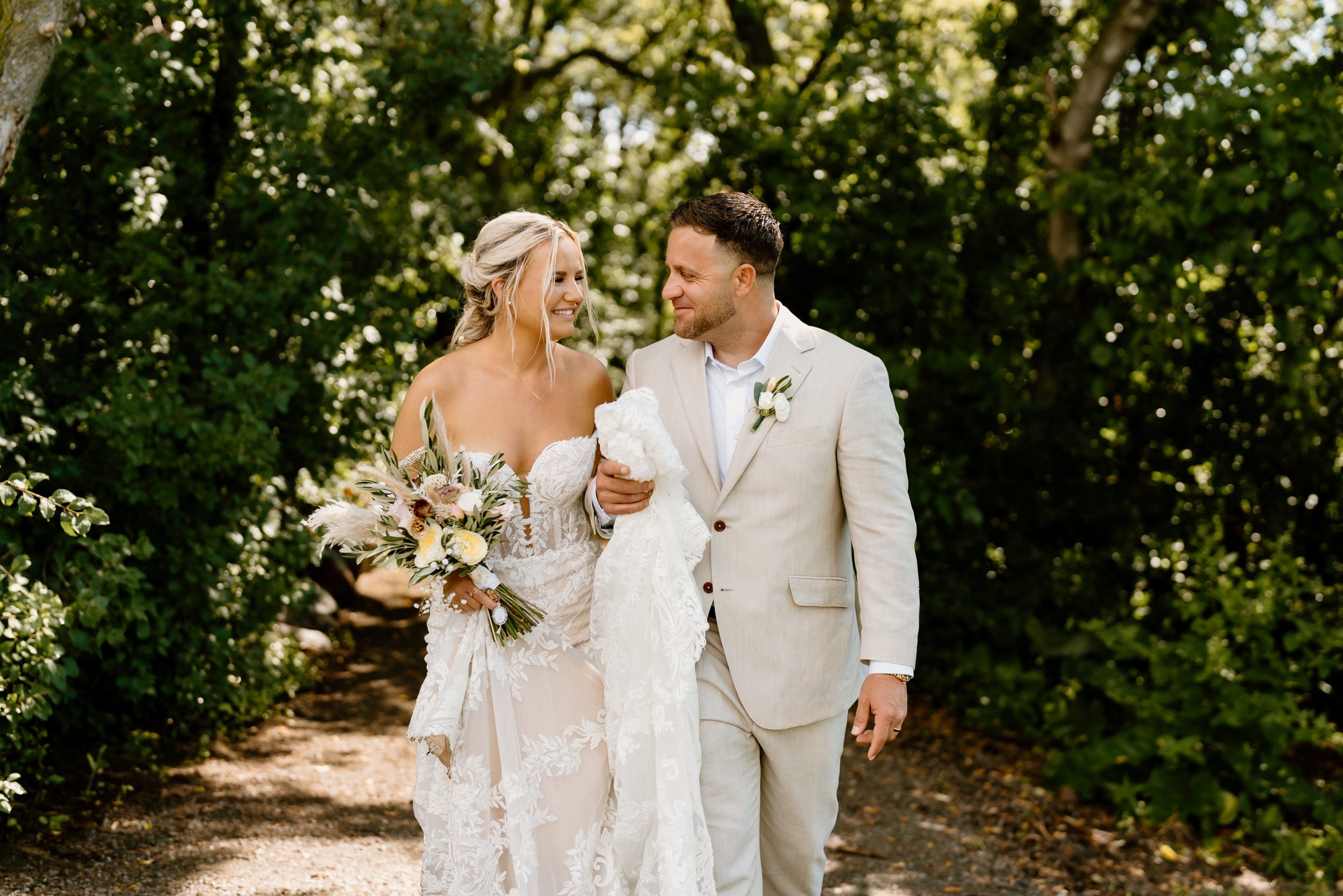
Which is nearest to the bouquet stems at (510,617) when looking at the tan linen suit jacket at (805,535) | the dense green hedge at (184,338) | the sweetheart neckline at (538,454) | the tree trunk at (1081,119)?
the sweetheart neckline at (538,454)

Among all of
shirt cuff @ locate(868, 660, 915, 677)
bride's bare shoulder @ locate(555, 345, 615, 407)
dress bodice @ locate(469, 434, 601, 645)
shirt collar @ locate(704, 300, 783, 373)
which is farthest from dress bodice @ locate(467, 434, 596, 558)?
shirt cuff @ locate(868, 660, 915, 677)

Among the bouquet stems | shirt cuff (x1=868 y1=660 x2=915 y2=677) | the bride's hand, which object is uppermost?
the bride's hand

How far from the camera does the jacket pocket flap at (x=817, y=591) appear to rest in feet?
10.6

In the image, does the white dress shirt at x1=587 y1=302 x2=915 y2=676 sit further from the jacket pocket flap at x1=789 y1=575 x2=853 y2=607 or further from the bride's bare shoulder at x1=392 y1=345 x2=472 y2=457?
the bride's bare shoulder at x1=392 y1=345 x2=472 y2=457

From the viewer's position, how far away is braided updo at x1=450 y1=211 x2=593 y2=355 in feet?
11.4

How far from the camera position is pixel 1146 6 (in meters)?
6.59

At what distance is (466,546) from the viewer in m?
2.98

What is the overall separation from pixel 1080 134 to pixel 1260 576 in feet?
9.15

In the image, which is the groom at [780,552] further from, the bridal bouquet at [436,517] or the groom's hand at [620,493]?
the bridal bouquet at [436,517]

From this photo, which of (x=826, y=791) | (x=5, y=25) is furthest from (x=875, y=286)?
(x=5, y=25)

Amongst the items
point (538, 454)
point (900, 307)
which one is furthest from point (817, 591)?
point (900, 307)

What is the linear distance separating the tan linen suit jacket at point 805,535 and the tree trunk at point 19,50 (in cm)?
248

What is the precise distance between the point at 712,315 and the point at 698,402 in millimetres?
257

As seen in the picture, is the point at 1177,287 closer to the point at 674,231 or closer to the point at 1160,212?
the point at 1160,212
